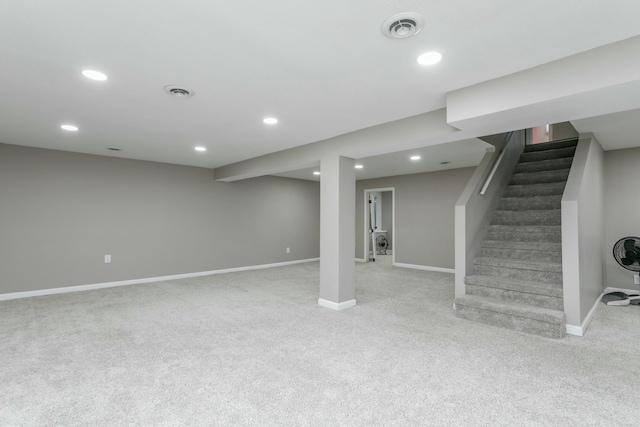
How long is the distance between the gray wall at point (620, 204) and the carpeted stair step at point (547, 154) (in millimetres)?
506

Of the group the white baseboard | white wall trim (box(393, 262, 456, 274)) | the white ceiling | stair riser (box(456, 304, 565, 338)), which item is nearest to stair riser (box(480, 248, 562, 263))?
stair riser (box(456, 304, 565, 338))

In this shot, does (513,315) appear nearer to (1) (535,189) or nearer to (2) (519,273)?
A: (2) (519,273)

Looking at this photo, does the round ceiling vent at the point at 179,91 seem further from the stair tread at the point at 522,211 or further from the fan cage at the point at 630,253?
the fan cage at the point at 630,253

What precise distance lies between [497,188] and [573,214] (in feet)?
5.47

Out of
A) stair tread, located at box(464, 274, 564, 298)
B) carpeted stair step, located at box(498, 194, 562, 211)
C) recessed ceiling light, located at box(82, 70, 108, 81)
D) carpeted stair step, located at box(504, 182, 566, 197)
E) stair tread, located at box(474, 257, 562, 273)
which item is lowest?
stair tread, located at box(464, 274, 564, 298)

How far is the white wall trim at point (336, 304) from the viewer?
154 inches

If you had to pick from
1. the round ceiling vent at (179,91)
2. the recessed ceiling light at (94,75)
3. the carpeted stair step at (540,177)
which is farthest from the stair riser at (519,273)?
the recessed ceiling light at (94,75)

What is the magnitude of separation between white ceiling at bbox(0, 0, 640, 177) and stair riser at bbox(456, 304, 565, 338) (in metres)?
2.24

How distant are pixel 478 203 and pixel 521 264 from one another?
90 centimetres

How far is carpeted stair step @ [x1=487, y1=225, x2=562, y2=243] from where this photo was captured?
3.87 meters

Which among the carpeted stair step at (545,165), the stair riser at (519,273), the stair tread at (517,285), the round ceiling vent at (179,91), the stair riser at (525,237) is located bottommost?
the stair tread at (517,285)

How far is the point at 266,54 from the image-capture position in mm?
2016

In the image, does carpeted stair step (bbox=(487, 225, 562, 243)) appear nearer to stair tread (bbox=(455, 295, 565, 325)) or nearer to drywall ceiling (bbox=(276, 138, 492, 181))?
stair tread (bbox=(455, 295, 565, 325))

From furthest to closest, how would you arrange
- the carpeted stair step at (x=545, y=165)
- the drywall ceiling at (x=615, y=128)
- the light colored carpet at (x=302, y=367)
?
the carpeted stair step at (x=545, y=165) → the drywall ceiling at (x=615, y=128) → the light colored carpet at (x=302, y=367)
